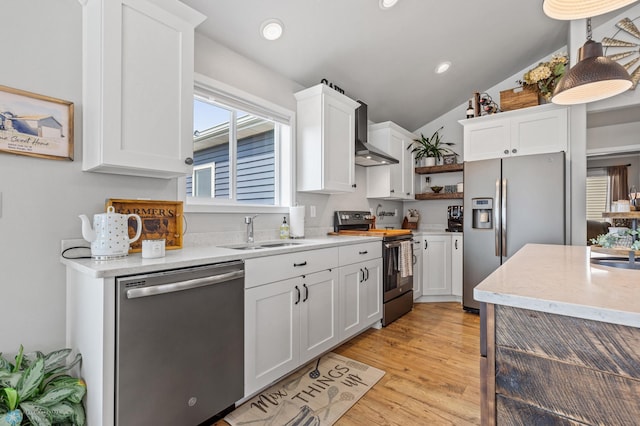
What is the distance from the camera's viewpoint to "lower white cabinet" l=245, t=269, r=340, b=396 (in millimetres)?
1827

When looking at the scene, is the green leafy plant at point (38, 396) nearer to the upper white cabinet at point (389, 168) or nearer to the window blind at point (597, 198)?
the upper white cabinet at point (389, 168)

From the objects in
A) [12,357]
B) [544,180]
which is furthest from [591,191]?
[12,357]

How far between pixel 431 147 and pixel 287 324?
11.8 feet

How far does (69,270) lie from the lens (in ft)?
5.27

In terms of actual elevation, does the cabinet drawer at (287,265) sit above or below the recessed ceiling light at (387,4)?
below

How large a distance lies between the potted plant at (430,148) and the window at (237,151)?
2358mm

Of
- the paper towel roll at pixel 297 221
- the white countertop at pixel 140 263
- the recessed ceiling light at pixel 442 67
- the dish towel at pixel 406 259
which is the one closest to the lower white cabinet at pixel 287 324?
the white countertop at pixel 140 263

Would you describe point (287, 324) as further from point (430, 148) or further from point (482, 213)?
point (430, 148)

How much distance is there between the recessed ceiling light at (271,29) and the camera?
234 cm

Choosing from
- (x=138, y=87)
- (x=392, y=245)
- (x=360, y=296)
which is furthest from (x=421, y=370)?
(x=138, y=87)

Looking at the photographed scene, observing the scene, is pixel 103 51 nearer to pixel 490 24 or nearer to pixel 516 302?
pixel 516 302

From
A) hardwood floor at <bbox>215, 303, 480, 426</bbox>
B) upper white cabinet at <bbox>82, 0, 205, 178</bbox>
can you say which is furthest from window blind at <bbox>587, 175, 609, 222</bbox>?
upper white cabinet at <bbox>82, 0, 205, 178</bbox>

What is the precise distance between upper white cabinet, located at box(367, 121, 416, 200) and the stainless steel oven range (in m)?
0.56

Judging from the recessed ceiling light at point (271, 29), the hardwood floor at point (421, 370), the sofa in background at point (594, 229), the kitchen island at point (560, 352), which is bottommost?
the hardwood floor at point (421, 370)
